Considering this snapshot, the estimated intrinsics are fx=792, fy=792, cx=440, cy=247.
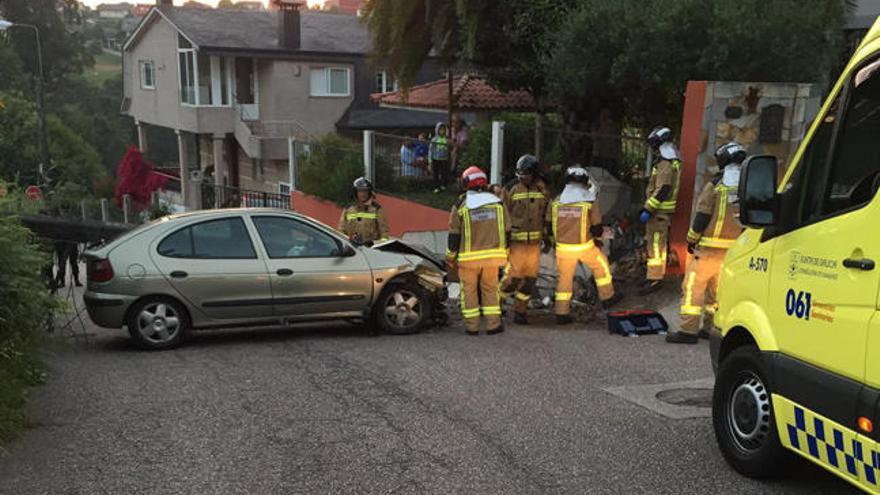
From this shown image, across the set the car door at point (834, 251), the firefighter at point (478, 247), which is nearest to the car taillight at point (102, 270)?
the firefighter at point (478, 247)

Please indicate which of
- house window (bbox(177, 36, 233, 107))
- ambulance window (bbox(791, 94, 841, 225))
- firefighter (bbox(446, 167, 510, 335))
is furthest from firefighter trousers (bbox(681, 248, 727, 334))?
house window (bbox(177, 36, 233, 107))

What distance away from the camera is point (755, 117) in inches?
368

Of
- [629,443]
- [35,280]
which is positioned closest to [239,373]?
[35,280]

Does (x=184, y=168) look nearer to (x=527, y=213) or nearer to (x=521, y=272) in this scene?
(x=521, y=272)

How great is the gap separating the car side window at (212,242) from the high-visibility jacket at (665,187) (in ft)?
14.7

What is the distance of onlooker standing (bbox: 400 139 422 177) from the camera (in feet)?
52.7

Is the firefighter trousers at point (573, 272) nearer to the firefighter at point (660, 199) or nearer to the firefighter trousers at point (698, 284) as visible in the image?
the firefighter at point (660, 199)

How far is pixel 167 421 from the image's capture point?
5367 mm

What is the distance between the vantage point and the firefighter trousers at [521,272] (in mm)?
9016

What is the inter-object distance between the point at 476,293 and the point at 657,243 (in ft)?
7.74

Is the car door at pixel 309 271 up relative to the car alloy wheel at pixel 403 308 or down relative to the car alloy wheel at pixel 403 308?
up

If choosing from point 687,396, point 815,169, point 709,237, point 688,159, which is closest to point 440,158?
point 688,159

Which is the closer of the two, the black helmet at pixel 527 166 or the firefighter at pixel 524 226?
the black helmet at pixel 527 166

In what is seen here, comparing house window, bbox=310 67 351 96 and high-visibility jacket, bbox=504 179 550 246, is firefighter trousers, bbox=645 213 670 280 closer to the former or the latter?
high-visibility jacket, bbox=504 179 550 246
